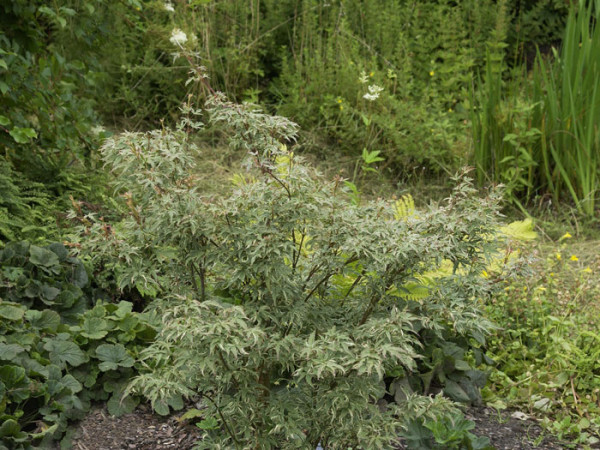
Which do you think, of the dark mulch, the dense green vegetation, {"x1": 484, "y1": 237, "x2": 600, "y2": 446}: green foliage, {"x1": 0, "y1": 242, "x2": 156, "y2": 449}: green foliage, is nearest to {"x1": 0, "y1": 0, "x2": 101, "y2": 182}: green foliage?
the dense green vegetation

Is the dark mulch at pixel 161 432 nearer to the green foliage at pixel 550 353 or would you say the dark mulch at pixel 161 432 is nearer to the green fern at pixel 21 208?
the green foliage at pixel 550 353

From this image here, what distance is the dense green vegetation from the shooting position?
1846mm

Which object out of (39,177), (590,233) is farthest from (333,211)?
(590,233)

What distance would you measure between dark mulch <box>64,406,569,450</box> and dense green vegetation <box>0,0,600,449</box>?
0.06 m

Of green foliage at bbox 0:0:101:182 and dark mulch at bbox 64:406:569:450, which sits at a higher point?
green foliage at bbox 0:0:101:182

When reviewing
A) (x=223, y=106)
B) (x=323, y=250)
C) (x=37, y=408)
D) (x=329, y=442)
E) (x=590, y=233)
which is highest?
(x=223, y=106)

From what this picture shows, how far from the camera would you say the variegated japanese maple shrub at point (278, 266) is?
1788mm

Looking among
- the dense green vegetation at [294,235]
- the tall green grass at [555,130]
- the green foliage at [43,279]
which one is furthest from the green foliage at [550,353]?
the green foliage at [43,279]

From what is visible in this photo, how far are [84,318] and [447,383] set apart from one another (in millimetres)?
1579

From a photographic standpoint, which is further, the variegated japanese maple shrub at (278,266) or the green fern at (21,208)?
the green fern at (21,208)

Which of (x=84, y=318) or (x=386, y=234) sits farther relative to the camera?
(x=84, y=318)

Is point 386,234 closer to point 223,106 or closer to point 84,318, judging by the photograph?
point 223,106

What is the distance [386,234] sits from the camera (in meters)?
1.84

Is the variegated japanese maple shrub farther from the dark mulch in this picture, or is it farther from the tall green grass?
the tall green grass
